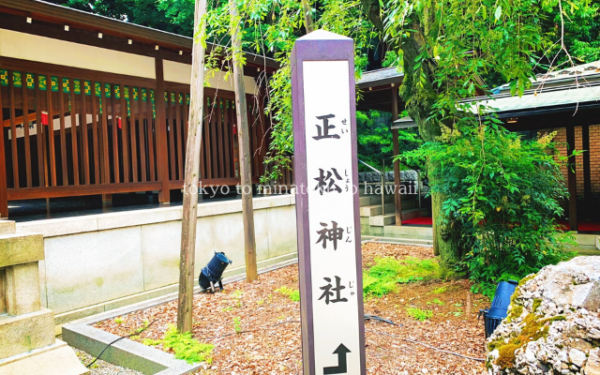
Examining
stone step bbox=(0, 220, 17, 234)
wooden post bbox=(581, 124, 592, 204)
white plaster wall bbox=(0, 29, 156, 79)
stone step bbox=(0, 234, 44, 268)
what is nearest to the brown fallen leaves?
stone step bbox=(0, 234, 44, 268)

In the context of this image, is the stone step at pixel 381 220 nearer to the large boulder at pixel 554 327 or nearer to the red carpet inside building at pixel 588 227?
the red carpet inside building at pixel 588 227

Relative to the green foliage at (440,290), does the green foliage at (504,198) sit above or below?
above

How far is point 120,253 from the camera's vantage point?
6.63m

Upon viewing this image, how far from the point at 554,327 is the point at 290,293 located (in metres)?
4.83

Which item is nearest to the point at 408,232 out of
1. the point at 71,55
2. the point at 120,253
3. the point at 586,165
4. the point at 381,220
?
the point at 381,220

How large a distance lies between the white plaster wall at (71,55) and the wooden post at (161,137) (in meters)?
0.21

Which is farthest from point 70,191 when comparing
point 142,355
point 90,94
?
point 142,355

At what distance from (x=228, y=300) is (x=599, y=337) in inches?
209

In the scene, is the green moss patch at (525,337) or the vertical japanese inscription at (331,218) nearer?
the green moss patch at (525,337)

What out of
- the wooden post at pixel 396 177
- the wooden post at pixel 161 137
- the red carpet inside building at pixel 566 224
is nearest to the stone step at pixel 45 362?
the wooden post at pixel 161 137

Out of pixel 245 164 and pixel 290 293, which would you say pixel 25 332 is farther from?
pixel 245 164

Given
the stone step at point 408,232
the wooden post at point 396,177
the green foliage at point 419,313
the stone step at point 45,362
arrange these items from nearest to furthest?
the stone step at point 45,362
the green foliage at point 419,313
the stone step at point 408,232
the wooden post at point 396,177

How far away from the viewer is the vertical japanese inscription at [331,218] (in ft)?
9.70

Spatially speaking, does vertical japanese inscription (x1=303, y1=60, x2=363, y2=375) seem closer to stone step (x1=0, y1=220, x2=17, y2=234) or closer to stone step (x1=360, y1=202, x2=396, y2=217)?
stone step (x1=0, y1=220, x2=17, y2=234)
